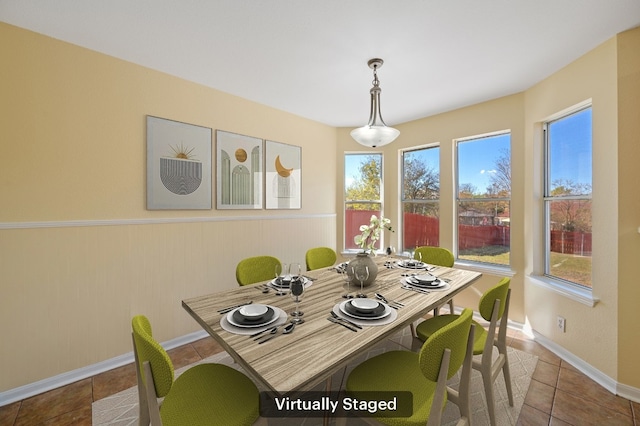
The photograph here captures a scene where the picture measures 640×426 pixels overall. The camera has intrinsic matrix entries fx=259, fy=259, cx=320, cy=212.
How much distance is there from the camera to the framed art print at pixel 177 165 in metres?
2.37

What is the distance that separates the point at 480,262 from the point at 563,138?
1.55 meters

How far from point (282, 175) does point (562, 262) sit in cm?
311

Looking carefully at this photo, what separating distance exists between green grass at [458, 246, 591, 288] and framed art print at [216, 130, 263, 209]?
2.82 m

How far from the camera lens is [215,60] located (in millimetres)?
2223

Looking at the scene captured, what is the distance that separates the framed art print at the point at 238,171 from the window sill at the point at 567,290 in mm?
3077

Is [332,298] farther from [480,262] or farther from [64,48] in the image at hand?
[64,48]

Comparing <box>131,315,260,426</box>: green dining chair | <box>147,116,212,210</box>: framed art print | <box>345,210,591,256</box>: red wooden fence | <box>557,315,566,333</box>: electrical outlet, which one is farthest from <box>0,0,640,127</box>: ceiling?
<box>557,315,566,333</box>: electrical outlet

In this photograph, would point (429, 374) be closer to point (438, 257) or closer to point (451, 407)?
point (451, 407)

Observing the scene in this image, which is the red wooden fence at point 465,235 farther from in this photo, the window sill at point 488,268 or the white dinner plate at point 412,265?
the white dinner plate at point 412,265

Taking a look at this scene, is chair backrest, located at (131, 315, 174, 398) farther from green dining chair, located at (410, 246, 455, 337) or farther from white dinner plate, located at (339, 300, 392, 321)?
green dining chair, located at (410, 246, 455, 337)

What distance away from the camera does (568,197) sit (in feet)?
7.84

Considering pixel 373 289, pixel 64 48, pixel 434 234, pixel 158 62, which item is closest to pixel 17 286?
pixel 64 48

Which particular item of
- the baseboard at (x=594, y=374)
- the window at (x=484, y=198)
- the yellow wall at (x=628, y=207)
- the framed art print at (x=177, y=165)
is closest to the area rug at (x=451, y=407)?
the baseboard at (x=594, y=374)

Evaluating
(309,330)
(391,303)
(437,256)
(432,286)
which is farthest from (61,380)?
(437,256)
